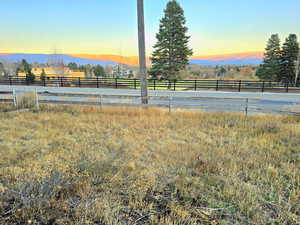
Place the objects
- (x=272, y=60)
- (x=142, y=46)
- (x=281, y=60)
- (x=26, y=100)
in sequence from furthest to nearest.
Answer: (x=272, y=60) → (x=281, y=60) → (x=26, y=100) → (x=142, y=46)

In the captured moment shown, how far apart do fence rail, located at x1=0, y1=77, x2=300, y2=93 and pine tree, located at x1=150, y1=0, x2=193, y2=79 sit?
1611 millimetres

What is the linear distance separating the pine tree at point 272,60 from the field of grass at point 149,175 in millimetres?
23980

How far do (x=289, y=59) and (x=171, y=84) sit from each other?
1588 centimetres

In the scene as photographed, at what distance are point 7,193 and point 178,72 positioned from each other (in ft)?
77.8

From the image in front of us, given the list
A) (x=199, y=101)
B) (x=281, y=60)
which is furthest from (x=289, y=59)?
(x=199, y=101)

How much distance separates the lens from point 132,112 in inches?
338

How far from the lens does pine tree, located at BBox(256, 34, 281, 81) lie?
85.1ft

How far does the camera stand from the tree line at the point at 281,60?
24.4 m

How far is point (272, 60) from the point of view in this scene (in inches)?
1037

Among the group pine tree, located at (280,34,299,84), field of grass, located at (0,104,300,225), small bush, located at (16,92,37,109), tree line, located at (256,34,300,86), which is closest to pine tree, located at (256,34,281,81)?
tree line, located at (256,34,300,86)

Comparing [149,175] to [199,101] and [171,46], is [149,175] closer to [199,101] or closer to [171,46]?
[199,101]

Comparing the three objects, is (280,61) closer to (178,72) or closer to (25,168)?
(178,72)

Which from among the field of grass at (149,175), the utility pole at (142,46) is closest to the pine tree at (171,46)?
the utility pole at (142,46)

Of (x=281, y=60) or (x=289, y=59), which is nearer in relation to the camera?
(x=289, y=59)
